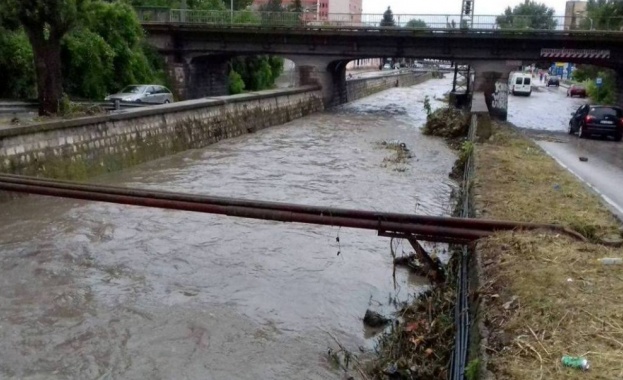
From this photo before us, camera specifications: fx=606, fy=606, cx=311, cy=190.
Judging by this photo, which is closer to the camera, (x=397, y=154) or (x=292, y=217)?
(x=292, y=217)

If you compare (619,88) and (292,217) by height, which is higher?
(292,217)

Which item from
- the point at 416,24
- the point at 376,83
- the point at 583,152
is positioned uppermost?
the point at 416,24

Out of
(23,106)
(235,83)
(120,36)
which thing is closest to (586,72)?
(235,83)

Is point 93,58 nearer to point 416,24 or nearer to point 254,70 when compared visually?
point 416,24

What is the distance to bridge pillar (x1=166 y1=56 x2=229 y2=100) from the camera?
40.6 m

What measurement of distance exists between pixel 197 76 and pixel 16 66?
17129 millimetres

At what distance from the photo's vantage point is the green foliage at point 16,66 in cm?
2525

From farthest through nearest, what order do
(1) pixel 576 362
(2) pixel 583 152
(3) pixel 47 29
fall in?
1. (2) pixel 583 152
2. (3) pixel 47 29
3. (1) pixel 576 362

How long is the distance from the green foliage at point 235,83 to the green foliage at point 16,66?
21.3 meters

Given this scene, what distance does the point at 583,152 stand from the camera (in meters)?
21.8

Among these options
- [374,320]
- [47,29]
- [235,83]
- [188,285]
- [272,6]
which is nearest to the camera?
[374,320]

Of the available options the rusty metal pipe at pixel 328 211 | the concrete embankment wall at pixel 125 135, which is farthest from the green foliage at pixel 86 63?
the rusty metal pipe at pixel 328 211

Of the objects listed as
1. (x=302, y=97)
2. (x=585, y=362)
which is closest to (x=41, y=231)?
(x=585, y=362)

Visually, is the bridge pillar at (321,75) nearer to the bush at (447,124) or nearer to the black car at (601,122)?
the bush at (447,124)
